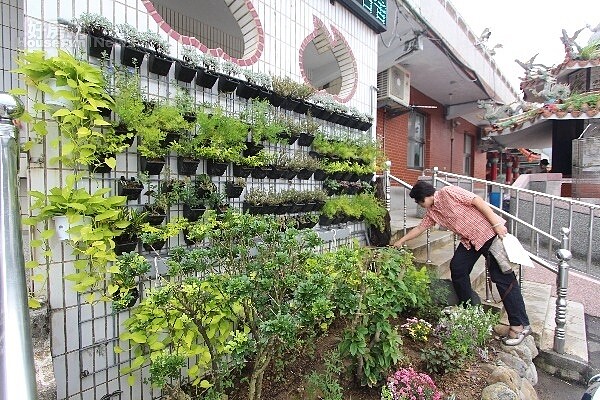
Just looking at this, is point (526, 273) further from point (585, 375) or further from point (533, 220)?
point (585, 375)

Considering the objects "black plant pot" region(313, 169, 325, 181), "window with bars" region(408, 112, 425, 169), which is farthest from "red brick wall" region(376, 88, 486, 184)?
"black plant pot" region(313, 169, 325, 181)

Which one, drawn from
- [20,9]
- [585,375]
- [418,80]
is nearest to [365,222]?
[585,375]

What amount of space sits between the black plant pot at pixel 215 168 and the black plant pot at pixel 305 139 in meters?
1.29

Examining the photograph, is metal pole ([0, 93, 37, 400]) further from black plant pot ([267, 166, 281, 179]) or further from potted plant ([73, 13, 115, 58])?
black plant pot ([267, 166, 281, 179])

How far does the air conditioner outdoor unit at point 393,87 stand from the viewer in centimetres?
757

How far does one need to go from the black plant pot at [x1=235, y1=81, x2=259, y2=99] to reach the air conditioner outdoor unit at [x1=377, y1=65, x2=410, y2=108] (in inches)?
194

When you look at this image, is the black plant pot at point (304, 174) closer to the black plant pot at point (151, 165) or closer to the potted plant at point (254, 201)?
the potted plant at point (254, 201)

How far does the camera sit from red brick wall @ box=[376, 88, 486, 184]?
8.77 meters

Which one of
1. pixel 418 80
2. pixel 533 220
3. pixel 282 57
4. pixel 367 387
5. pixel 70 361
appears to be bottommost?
pixel 367 387

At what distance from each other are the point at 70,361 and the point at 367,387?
2142 millimetres

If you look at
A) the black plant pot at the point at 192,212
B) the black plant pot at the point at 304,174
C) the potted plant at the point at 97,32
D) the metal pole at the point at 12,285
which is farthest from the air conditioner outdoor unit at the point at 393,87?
the metal pole at the point at 12,285

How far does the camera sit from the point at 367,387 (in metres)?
2.54

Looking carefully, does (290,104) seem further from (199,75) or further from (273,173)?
(199,75)

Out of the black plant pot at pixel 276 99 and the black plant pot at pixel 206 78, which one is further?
the black plant pot at pixel 276 99
